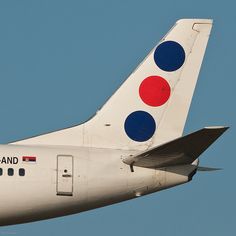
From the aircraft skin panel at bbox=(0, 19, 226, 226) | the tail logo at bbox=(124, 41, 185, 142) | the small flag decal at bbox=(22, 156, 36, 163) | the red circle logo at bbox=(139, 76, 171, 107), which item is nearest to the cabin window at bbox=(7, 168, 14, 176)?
the aircraft skin panel at bbox=(0, 19, 226, 226)

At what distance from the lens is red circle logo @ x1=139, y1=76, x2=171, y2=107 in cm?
2586

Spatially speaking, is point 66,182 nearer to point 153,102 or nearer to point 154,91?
point 153,102

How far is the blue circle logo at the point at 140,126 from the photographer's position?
25.4m

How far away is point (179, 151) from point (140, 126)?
134 inches

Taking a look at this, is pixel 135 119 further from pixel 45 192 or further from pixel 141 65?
pixel 45 192

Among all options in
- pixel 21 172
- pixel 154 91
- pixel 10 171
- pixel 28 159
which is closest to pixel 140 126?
pixel 154 91

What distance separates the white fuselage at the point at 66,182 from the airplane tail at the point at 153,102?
108 centimetres

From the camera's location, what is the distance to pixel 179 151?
73.6 ft

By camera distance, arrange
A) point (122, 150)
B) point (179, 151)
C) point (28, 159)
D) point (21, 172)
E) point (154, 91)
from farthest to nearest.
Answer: point (154, 91) < point (122, 150) < point (28, 159) < point (21, 172) < point (179, 151)

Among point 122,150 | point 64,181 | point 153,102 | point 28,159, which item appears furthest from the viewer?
point 153,102

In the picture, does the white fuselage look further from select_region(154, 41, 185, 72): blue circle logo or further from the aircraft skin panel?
select_region(154, 41, 185, 72): blue circle logo

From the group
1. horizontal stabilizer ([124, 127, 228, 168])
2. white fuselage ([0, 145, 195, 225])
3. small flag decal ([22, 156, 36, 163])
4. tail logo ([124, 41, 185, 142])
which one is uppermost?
tail logo ([124, 41, 185, 142])

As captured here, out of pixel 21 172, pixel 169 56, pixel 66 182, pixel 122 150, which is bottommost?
pixel 66 182

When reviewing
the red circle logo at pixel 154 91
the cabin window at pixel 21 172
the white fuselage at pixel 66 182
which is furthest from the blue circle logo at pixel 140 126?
the cabin window at pixel 21 172
